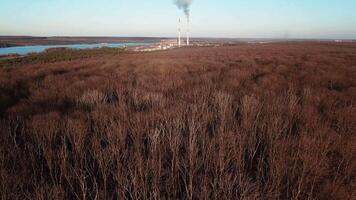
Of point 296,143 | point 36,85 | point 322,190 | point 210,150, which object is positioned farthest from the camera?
point 36,85

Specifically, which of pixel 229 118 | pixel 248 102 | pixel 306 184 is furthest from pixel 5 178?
pixel 248 102

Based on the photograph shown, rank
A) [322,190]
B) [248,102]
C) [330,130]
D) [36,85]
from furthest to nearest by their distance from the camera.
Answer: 1. [36,85]
2. [248,102]
3. [330,130]
4. [322,190]

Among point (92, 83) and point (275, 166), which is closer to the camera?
point (275, 166)

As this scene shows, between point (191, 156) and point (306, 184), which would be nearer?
point (306, 184)

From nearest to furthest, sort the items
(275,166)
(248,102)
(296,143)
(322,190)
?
(322,190) → (275,166) → (296,143) → (248,102)

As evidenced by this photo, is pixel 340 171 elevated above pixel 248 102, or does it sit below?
below

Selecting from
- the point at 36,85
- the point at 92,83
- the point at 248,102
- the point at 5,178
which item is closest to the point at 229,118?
the point at 248,102

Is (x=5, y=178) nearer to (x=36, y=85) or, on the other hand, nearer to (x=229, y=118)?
(x=229, y=118)

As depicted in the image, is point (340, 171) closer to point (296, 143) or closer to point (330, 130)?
point (296, 143)

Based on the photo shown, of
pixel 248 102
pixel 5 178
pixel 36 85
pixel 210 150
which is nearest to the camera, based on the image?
pixel 5 178
